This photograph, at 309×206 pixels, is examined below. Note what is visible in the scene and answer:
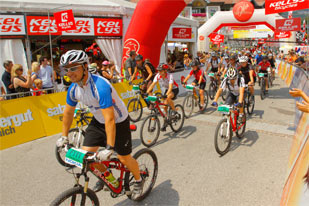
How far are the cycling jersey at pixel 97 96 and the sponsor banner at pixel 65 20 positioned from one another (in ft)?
24.6

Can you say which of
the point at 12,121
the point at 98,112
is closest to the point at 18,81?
the point at 12,121

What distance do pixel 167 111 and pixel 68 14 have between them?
5.86 metres

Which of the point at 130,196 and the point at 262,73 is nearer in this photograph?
the point at 130,196

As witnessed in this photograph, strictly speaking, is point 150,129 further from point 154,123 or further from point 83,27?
point 83,27

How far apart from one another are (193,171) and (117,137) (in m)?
2.10

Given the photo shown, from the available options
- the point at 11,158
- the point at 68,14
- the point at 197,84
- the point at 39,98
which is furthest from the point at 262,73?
the point at 11,158

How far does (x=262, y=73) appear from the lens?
11617mm

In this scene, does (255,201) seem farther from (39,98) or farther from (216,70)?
(216,70)

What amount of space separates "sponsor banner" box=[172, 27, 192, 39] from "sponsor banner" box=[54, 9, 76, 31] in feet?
29.0

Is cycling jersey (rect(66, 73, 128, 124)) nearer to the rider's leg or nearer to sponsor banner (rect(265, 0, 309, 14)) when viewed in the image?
the rider's leg

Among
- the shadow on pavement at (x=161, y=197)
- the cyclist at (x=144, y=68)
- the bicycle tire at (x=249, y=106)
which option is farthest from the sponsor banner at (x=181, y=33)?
the shadow on pavement at (x=161, y=197)

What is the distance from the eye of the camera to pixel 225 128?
5.67 metres

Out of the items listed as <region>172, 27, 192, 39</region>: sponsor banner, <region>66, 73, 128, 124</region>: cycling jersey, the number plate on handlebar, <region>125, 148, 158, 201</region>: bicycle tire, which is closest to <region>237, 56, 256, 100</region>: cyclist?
<region>125, 148, 158, 201</region>: bicycle tire

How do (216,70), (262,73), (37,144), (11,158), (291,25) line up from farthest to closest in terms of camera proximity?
(291,25) → (216,70) → (262,73) → (37,144) → (11,158)
